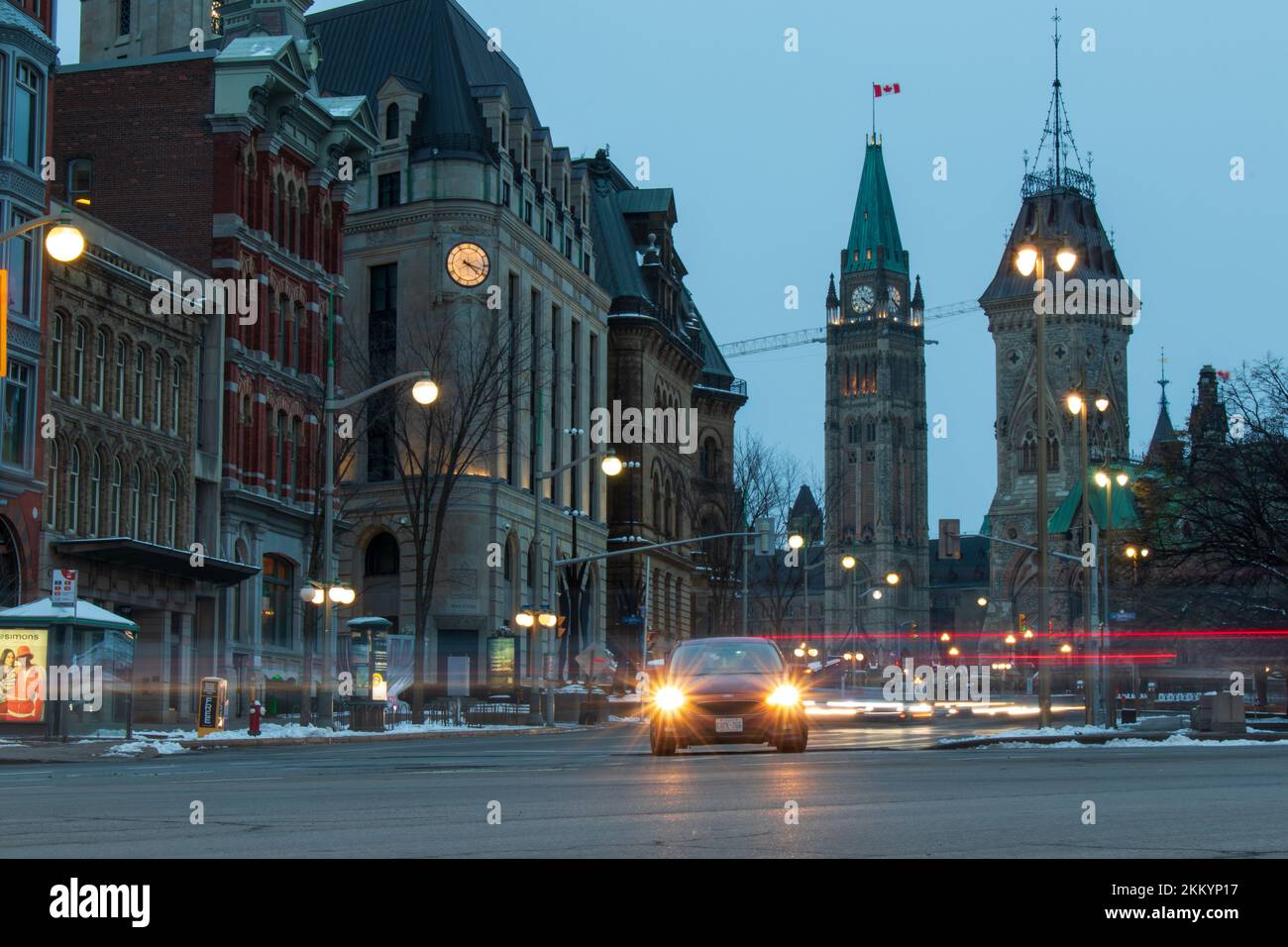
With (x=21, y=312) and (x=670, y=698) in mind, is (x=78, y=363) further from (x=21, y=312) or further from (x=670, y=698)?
(x=670, y=698)

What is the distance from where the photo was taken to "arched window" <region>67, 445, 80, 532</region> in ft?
150

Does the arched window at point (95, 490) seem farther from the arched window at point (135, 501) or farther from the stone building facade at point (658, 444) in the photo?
the stone building facade at point (658, 444)

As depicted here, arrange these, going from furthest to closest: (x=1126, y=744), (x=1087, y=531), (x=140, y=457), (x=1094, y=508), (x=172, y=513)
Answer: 1. (x=1094, y=508)
2. (x=1087, y=531)
3. (x=172, y=513)
4. (x=140, y=457)
5. (x=1126, y=744)

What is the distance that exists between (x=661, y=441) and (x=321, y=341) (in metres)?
A: 39.7

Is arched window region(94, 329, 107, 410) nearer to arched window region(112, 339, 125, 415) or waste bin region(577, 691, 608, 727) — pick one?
arched window region(112, 339, 125, 415)

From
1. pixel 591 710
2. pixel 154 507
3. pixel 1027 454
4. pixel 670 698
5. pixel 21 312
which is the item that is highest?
pixel 1027 454

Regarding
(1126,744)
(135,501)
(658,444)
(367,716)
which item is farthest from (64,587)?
(658,444)

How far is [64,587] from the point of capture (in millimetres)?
35469

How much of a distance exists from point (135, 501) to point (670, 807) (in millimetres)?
37669

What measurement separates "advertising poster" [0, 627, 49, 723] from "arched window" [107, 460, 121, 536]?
11.3m

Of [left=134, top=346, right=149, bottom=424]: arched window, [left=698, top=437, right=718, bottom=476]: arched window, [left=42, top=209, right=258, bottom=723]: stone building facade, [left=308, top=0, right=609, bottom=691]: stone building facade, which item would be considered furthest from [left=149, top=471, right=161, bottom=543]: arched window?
[left=698, top=437, right=718, bottom=476]: arched window

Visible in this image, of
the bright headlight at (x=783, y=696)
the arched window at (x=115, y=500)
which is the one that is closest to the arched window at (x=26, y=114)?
the arched window at (x=115, y=500)

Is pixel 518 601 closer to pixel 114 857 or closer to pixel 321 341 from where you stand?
pixel 321 341
